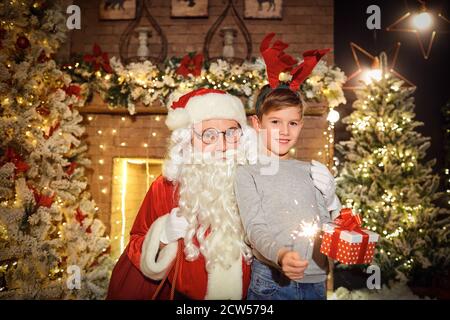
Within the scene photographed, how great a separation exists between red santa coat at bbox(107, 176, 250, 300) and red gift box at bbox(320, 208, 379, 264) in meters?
0.50

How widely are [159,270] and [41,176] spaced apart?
1.69m

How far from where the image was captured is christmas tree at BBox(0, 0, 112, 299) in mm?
2350

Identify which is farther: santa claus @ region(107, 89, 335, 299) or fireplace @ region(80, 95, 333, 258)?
fireplace @ region(80, 95, 333, 258)

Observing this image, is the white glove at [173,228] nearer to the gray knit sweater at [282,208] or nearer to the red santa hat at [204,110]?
the gray knit sweater at [282,208]

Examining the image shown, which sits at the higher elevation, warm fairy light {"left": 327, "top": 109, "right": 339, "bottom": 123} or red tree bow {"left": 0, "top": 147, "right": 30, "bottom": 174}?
warm fairy light {"left": 327, "top": 109, "right": 339, "bottom": 123}

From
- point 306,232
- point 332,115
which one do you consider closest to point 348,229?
point 306,232

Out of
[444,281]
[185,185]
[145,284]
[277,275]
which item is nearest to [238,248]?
[277,275]

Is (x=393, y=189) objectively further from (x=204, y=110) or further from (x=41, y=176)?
(x=41, y=176)

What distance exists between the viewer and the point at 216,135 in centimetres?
180

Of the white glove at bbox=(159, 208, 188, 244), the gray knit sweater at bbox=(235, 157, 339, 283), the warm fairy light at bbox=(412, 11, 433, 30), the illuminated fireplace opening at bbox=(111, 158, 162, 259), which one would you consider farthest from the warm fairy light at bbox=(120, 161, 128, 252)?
the warm fairy light at bbox=(412, 11, 433, 30)

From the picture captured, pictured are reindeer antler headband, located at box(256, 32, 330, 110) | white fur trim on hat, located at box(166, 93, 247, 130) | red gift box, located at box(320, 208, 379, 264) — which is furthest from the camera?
white fur trim on hat, located at box(166, 93, 247, 130)

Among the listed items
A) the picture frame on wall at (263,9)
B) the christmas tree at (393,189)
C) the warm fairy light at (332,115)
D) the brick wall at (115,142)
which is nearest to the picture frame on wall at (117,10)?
the brick wall at (115,142)

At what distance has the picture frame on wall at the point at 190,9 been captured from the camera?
11.6 ft

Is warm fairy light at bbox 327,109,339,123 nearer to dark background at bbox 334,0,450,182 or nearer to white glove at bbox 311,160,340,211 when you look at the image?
dark background at bbox 334,0,450,182
